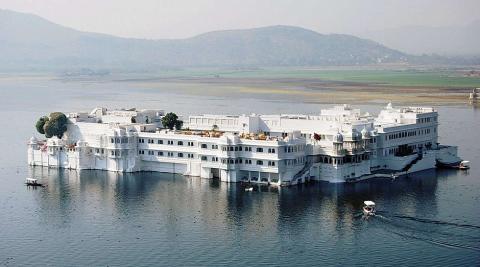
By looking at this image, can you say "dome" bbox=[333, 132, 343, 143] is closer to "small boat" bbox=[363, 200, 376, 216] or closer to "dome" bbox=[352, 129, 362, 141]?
"dome" bbox=[352, 129, 362, 141]

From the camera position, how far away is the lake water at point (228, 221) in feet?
124

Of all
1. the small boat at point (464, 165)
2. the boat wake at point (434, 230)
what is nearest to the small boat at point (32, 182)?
the boat wake at point (434, 230)

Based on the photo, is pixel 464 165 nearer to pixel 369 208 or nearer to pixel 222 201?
pixel 369 208

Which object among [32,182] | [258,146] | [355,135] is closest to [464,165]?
[355,135]

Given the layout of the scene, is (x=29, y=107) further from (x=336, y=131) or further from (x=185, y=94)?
(x=336, y=131)

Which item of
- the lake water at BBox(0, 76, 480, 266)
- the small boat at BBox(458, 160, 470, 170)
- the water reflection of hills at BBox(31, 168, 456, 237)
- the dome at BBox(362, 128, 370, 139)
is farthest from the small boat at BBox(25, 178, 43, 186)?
the small boat at BBox(458, 160, 470, 170)

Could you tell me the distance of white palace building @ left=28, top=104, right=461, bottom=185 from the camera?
52.8 metres

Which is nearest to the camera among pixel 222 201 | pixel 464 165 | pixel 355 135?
pixel 222 201

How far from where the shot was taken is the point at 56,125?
61.8m

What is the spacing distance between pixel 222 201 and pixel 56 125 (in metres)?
18.4

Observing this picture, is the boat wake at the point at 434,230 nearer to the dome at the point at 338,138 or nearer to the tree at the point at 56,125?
the dome at the point at 338,138

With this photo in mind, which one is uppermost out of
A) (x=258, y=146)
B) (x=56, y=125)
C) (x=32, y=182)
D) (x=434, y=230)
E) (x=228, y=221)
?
(x=56, y=125)

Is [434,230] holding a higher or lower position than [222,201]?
lower

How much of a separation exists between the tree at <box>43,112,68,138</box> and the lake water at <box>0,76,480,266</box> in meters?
3.02
